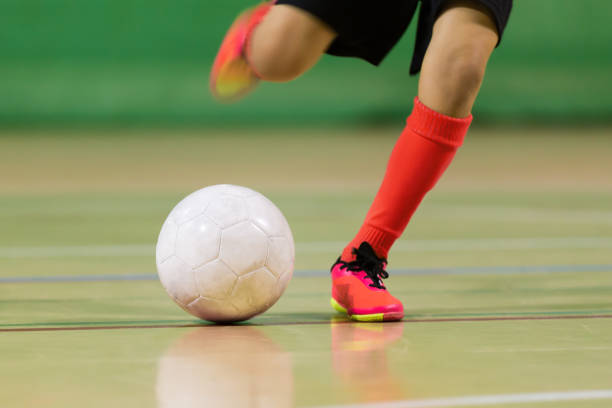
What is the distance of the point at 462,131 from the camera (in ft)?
8.30


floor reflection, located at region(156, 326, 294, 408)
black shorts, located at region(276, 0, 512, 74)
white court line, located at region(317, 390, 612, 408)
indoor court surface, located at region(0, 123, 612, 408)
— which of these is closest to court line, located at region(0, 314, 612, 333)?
indoor court surface, located at region(0, 123, 612, 408)

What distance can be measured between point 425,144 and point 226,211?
0.51 meters

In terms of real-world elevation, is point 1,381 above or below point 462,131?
below

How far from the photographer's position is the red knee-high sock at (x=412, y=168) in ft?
8.22

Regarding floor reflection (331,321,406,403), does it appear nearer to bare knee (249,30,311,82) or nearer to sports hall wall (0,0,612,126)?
bare knee (249,30,311,82)

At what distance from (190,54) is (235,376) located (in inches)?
446

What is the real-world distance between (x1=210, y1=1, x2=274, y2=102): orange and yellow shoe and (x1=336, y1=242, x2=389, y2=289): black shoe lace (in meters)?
0.59

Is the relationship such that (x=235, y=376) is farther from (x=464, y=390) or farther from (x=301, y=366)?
(x=464, y=390)

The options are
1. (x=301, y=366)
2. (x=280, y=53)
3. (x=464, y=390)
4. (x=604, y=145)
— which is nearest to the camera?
(x=464, y=390)

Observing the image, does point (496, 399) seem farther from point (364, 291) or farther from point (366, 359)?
point (364, 291)

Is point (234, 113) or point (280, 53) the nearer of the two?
point (280, 53)

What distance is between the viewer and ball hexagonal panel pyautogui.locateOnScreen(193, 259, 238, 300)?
2336 mm

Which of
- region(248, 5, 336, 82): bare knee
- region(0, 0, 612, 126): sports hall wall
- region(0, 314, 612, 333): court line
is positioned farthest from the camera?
region(0, 0, 612, 126): sports hall wall

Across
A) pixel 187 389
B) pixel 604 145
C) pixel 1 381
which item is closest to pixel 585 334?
pixel 187 389
